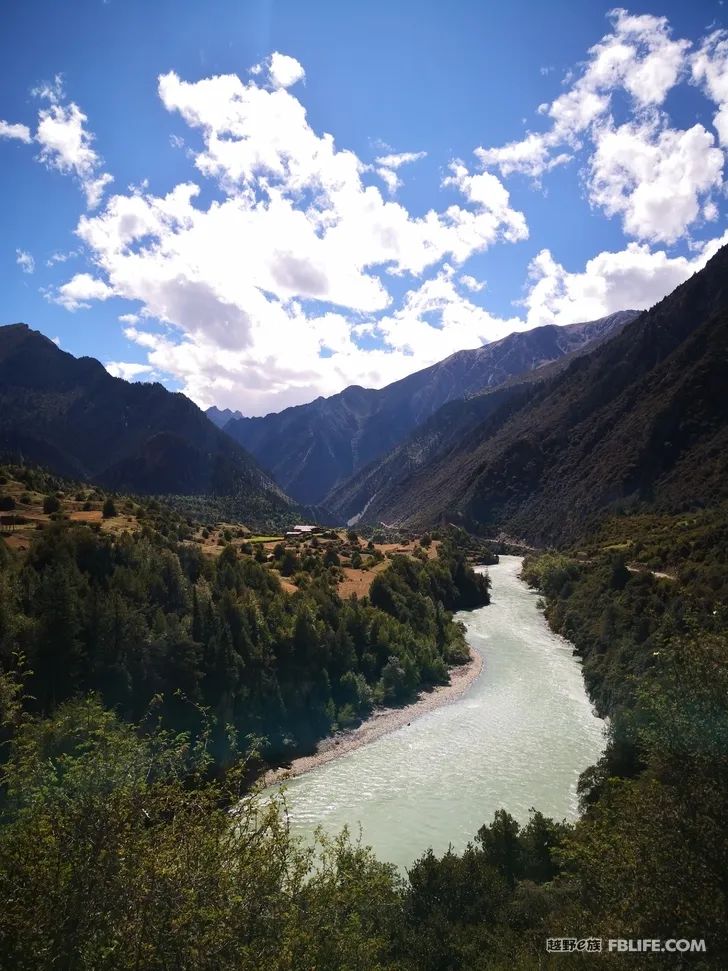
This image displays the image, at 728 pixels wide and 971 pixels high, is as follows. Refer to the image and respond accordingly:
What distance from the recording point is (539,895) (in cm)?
1978

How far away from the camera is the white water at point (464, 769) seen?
29.6 m

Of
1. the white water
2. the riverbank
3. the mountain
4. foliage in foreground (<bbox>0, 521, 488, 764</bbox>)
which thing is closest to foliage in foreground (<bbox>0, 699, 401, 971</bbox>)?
foliage in foreground (<bbox>0, 521, 488, 764</bbox>)

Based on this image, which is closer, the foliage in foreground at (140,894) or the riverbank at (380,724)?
the foliage in foreground at (140,894)

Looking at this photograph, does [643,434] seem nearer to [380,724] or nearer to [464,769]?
[380,724]

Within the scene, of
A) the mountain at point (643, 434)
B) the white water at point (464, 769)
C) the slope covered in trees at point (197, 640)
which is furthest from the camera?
the mountain at point (643, 434)

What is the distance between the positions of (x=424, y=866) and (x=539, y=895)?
174 inches

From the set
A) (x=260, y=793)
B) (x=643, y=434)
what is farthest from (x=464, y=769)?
(x=643, y=434)

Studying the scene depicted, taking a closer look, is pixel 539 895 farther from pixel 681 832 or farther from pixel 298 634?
pixel 298 634

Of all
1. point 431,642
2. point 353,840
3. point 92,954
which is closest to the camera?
point 92,954

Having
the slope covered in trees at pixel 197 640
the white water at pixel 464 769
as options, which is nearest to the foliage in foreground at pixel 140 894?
the slope covered in trees at pixel 197 640

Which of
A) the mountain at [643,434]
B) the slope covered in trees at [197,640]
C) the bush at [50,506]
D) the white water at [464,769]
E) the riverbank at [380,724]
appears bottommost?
the riverbank at [380,724]

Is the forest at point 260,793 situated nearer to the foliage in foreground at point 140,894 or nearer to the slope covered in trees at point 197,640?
the foliage in foreground at point 140,894

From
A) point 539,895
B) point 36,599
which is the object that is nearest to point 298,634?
point 36,599

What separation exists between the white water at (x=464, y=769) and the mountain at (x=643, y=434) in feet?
250
